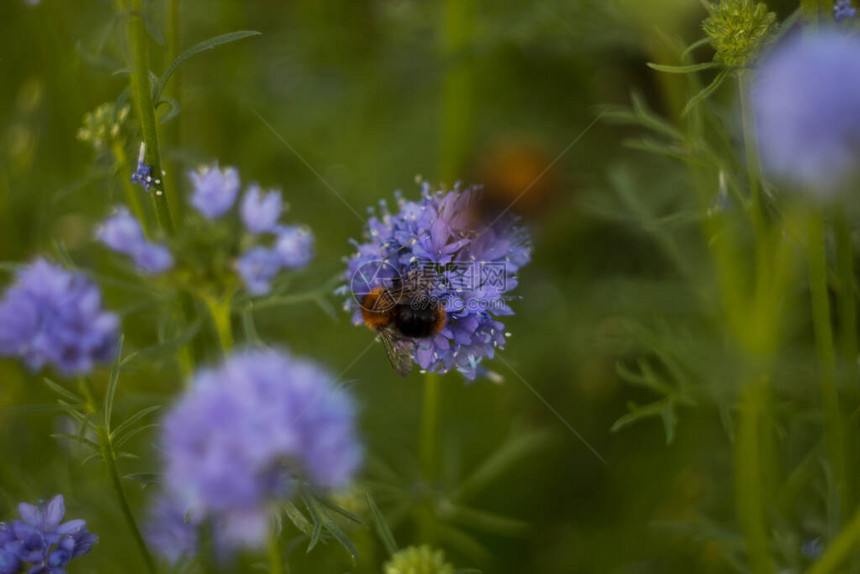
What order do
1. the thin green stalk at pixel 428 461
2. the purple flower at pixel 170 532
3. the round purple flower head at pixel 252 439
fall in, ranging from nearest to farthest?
the round purple flower head at pixel 252 439 < the purple flower at pixel 170 532 < the thin green stalk at pixel 428 461

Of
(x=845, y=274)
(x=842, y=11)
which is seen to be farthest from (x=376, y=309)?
(x=842, y=11)

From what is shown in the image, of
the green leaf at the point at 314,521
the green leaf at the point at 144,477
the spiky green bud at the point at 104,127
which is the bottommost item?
the green leaf at the point at 314,521

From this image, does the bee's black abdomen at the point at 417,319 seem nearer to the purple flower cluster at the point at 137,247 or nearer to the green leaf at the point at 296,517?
the green leaf at the point at 296,517

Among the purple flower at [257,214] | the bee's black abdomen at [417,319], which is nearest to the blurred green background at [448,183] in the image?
the bee's black abdomen at [417,319]

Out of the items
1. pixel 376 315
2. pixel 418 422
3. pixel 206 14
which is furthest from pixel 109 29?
pixel 418 422

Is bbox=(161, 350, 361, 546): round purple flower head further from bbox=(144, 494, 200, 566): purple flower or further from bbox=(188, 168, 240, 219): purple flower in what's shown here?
bbox=(144, 494, 200, 566): purple flower

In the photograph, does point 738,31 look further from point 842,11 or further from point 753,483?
point 753,483

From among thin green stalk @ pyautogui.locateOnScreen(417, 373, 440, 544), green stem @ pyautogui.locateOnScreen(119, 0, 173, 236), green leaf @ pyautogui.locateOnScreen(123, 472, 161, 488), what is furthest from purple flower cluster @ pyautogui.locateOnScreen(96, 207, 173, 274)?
thin green stalk @ pyautogui.locateOnScreen(417, 373, 440, 544)

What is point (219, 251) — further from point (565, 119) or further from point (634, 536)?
point (565, 119)

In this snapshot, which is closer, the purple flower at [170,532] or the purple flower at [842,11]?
the purple flower at [842,11]
